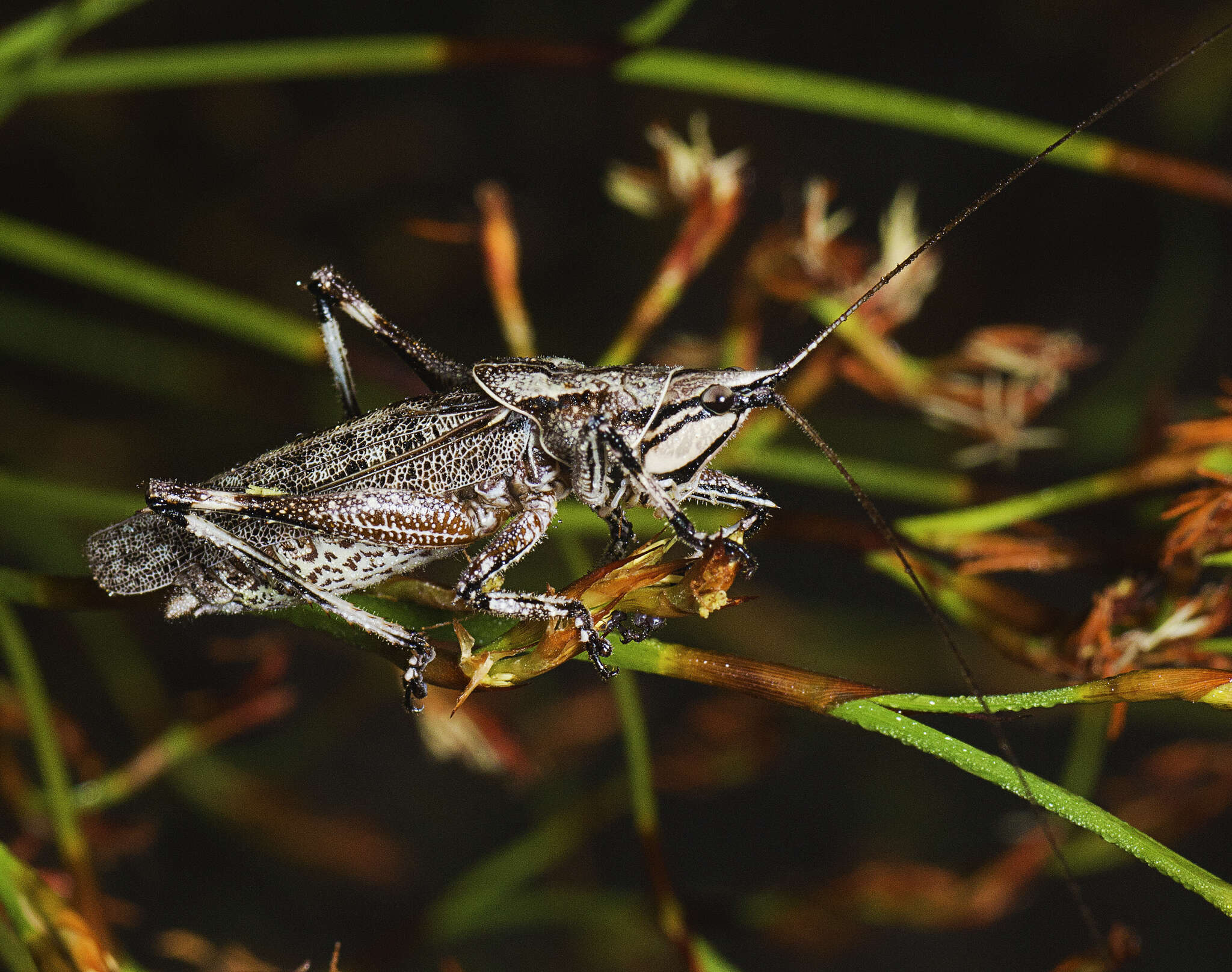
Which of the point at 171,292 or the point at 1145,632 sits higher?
the point at 171,292

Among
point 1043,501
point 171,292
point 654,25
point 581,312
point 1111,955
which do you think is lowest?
point 1111,955

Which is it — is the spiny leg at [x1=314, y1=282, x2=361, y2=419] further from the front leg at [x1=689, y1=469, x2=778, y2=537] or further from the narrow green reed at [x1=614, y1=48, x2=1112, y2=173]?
the narrow green reed at [x1=614, y1=48, x2=1112, y2=173]

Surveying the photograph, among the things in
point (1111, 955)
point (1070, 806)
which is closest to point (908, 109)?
point (1070, 806)

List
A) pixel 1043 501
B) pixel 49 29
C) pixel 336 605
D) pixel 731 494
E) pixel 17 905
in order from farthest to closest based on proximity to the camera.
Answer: pixel 49 29
pixel 1043 501
pixel 731 494
pixel 336 605
pixel 17 905

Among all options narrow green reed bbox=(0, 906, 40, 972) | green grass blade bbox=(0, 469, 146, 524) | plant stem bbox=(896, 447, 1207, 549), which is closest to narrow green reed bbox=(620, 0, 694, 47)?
plant stem bbox=(896, 447, 1207, 549)

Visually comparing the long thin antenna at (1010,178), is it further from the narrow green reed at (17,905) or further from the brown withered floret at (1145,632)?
the narrow green reed at (17,905)

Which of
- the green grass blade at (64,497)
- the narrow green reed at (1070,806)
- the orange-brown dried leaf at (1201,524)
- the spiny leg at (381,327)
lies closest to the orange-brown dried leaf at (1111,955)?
the narrow green reed at (1070,806)

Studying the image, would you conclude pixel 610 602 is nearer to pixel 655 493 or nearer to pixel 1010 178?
pixel 655 493
